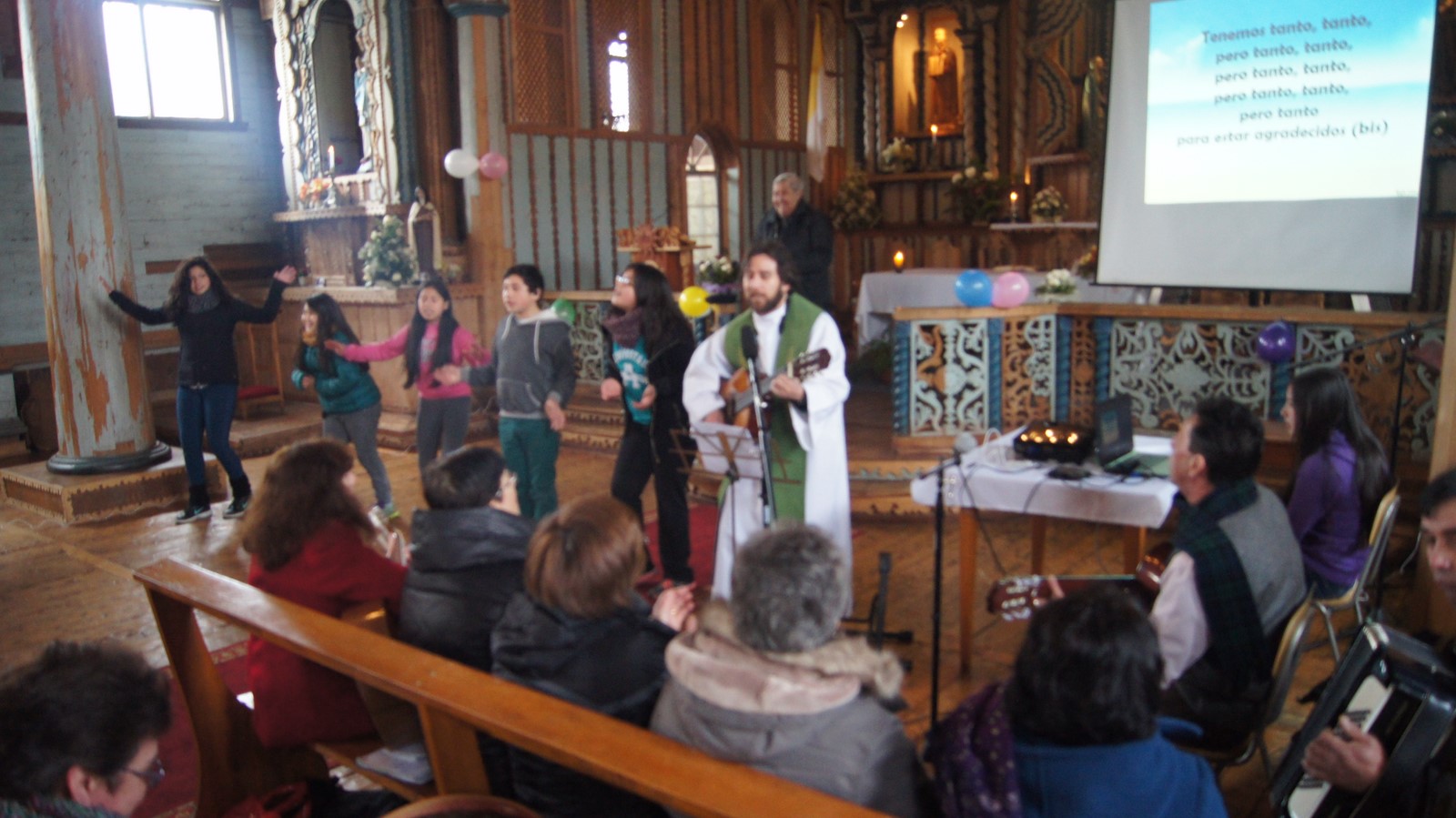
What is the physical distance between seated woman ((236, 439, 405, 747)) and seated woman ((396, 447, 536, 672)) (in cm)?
28

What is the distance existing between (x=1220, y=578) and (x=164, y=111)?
395 inches

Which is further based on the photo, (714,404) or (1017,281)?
(1017,281)

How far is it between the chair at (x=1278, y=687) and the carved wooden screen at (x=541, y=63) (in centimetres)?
786

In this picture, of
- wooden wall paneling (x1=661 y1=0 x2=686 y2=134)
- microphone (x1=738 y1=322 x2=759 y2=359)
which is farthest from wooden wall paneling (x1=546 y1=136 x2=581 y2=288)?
microphone (x1=738 y1=322 x2=759 y2=359)

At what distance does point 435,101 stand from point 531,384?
487cm

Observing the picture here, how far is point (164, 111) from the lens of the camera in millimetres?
9992

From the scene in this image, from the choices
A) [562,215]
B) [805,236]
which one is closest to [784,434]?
[805,236]

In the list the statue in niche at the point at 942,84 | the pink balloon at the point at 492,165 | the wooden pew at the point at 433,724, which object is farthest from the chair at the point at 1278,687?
the statue in niche at the point at 942,84

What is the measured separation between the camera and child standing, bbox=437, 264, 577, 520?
498 cm

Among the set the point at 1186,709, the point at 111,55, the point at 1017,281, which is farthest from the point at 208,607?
the point at 111,55

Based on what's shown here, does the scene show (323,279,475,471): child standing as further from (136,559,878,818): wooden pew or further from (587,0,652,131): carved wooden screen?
(587,0,652,131): carved wooden screen

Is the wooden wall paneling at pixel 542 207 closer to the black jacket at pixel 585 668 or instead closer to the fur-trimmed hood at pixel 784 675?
the black jacket at pixel 585 668

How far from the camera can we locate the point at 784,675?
1767 mm

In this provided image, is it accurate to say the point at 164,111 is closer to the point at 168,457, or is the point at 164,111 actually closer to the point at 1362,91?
the point at 168,457
